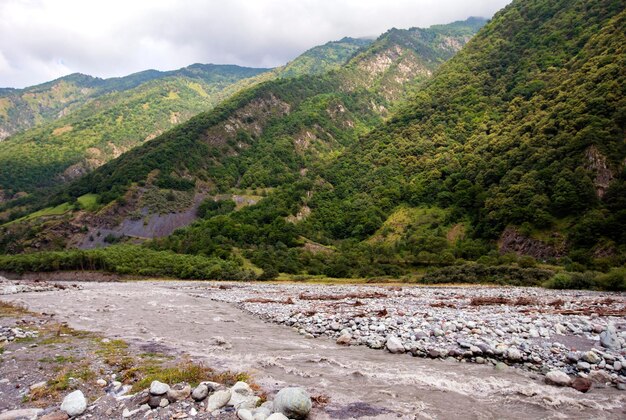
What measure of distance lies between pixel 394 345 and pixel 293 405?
8.78 metres

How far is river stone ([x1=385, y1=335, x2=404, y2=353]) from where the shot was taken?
1672 cm

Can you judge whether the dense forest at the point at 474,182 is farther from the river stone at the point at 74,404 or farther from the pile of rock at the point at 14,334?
the pile of rock at the point at 14,334

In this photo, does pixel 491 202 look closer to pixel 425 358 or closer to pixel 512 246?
pixel 512 246

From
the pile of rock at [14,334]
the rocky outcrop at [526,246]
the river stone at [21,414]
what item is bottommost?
the pile of rock at [14,334]

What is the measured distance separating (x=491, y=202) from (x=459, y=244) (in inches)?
553

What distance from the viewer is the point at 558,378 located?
12.4m

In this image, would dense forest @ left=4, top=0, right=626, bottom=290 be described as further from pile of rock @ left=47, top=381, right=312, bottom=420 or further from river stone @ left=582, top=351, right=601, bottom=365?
pile of rock @ left=47, top=381, right=312, bottom=420

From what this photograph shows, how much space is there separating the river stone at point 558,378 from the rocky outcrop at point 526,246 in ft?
Answer: 215

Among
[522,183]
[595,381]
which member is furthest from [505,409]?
[522,183]

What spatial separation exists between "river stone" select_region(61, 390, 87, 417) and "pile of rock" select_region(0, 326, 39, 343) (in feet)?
36.4

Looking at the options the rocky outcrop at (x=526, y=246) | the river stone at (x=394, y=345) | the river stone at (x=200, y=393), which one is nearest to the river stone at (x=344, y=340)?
the river stone at (x=394, y=345)

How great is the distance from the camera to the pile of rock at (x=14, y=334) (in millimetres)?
18047

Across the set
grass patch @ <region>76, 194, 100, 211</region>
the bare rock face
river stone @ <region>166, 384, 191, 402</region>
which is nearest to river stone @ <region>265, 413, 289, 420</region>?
river stone @ <region>166, 384, 191, 402</region>

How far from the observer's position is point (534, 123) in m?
101
